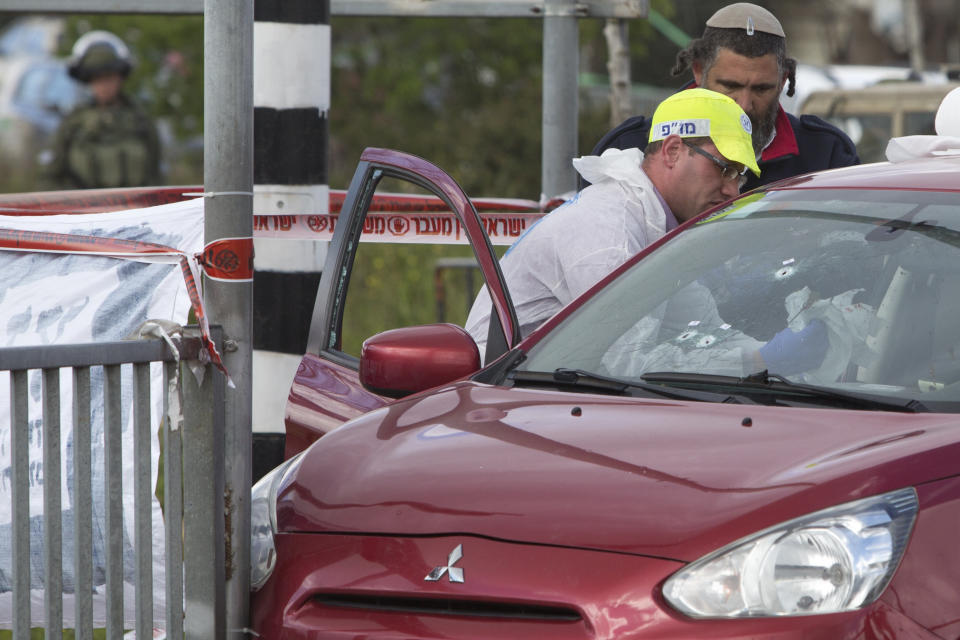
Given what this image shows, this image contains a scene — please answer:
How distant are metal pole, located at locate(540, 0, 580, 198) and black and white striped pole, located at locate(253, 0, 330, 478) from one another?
4.36ft

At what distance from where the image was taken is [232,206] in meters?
3.70

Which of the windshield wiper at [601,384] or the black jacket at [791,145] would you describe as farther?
the black jacket at [791,145]

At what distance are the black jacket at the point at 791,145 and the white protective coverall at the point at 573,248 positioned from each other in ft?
3.98

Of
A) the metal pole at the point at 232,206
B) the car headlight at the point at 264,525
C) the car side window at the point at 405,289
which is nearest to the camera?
the car headlight at the point at 264,525

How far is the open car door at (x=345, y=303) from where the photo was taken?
408 centimetres

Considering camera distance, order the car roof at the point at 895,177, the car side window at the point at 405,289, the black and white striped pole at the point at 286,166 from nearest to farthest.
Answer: the car roof at the point at 895,177 → the black and white striped pole at the point at 286,166 → the car side window at the point at 405,289

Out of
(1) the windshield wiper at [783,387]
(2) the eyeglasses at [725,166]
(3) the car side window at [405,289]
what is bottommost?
(3) the car side window at [405,289]

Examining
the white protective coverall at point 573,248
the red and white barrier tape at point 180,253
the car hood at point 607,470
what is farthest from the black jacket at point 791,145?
the car hood at point 607,470

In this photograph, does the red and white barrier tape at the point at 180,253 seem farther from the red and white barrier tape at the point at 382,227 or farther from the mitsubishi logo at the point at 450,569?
the red and white barrier tape at the point at 382,227

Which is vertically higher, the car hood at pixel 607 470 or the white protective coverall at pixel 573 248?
the white protective coverall at pixel 573 248

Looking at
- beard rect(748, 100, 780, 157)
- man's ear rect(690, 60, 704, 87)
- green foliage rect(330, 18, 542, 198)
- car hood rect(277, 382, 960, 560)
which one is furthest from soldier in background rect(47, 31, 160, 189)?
car hood rect(277, 382, 960, 560)

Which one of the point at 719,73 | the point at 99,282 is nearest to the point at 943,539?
the point at 99,282

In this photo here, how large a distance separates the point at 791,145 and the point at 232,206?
2.98 meters

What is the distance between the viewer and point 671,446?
3.09 m
